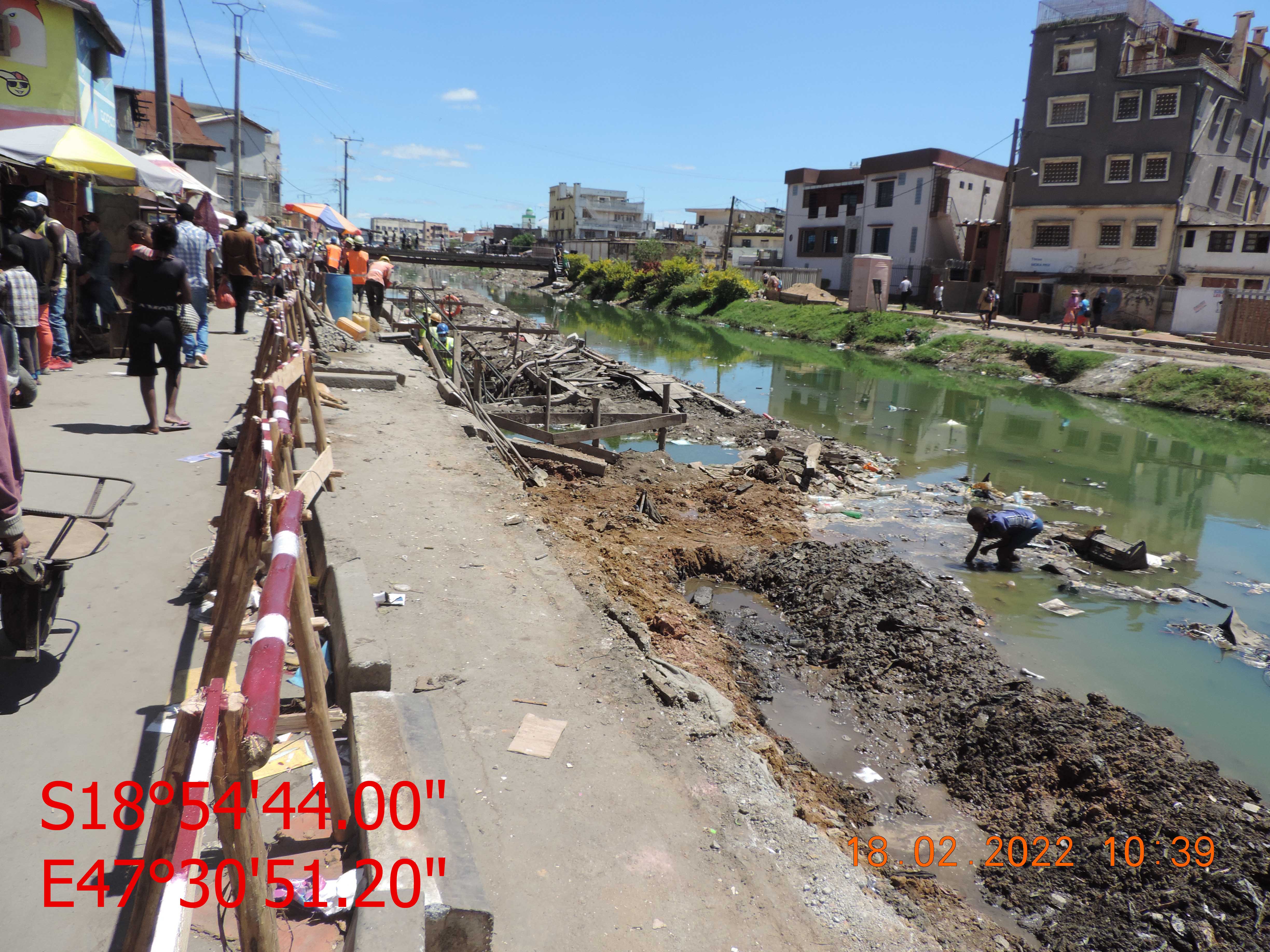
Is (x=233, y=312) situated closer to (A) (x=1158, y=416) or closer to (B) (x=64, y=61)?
(B) (x=64, y=61)

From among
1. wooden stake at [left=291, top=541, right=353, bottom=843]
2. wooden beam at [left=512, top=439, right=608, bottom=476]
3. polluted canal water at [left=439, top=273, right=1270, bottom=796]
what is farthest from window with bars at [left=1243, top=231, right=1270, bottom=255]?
wooden stake at [left=291, top=541, right=353, bottom=843]

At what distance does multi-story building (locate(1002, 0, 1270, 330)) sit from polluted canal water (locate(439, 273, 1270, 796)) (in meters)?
10.7

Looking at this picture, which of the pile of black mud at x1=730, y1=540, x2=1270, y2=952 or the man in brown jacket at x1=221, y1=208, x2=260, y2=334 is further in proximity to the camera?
the man in brown jacket at x1=221, y1=208, x2=260, y2=334

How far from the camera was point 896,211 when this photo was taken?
46.1 m

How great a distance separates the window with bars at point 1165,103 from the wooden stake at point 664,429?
98.2 ft

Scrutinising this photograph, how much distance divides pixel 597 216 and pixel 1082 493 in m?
108

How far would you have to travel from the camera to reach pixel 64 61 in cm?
1633

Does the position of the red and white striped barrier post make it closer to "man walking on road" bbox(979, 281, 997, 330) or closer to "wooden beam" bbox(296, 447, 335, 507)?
"wooden beam" bbox(296, 447, 335, 507)

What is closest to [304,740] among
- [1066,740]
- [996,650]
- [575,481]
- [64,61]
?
[1066,740]

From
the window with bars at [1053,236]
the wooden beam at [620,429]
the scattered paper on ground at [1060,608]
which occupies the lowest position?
the scattered paper on ground at [1060,608]

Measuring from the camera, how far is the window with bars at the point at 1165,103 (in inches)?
1266

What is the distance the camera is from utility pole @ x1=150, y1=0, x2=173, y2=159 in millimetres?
16406

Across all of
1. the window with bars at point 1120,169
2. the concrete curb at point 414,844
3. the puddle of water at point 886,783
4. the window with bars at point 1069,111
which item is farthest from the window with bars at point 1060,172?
the concrete curb at point 414,844

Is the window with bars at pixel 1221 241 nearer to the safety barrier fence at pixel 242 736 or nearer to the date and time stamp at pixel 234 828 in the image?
the date and time stamp at pixel 234 828
